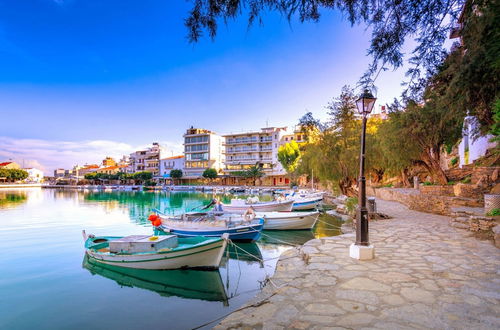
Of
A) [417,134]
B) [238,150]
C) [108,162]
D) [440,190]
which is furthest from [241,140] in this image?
[108,162]

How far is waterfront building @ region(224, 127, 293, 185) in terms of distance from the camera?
81938mm

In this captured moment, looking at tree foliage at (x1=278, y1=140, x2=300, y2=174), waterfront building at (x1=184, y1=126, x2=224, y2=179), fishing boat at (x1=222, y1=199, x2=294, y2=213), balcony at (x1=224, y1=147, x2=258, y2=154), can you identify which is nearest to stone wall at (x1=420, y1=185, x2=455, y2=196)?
fishing boat at (x1=222, y1=199, x2=294, y2=213)

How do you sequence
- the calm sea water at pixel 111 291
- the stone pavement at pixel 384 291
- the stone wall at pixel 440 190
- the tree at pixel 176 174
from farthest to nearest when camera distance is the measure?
the tree at pixel 176 174 < the stone wall at pixel 440 190 < the calm sea water at pixel 111 291 < the stone pavement at pixel 384 291

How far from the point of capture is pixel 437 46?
224 inches

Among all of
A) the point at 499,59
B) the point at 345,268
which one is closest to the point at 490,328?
the point at 345,268

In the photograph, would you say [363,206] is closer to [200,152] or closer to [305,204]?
[305,204]

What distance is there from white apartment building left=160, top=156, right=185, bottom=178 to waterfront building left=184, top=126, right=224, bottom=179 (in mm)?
4311

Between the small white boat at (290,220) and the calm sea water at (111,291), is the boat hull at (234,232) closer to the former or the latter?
the calm sea water at (111,291)

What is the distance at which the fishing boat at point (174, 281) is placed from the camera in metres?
8.71

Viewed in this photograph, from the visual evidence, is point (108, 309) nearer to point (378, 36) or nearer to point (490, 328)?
point (490, 328)

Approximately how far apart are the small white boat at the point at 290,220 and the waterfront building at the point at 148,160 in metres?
92.4

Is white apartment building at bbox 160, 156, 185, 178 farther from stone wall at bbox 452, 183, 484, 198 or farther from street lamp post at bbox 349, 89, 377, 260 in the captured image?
street lamp post at bbox 349, 89, 377, 260

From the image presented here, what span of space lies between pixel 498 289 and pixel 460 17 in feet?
15.0

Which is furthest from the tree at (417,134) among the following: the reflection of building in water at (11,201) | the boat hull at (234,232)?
the reflection of building in water at (11,201)
